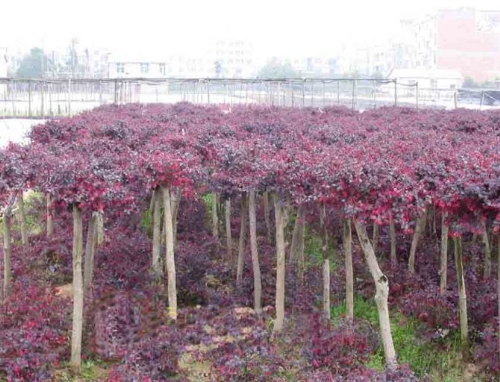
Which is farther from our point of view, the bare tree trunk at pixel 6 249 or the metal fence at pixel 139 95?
the metal fence at pixel 139 95

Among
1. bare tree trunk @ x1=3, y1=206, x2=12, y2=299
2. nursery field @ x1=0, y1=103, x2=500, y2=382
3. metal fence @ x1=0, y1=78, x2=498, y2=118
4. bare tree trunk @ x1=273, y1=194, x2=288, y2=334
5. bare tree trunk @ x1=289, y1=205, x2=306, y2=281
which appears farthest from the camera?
metal fence @ x1=0, y1=78, x2=498, y2=118

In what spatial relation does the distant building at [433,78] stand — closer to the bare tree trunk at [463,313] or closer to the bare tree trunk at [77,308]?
the bare tree trunk at [463,313]

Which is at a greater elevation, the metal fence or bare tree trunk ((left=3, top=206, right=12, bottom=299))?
the metal fence

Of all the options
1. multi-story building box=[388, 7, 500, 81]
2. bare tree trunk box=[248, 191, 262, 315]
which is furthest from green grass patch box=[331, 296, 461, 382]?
multi-story building box=[388, 7, 500, 81]

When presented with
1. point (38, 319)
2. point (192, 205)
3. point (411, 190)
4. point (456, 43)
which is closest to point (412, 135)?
point (411, 190)

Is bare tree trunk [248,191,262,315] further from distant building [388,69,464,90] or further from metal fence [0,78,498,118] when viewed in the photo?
distant building [388,69,464,90]

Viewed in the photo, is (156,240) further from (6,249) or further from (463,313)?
(463,313)

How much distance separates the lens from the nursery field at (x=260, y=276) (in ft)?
16.0

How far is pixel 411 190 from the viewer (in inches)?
194

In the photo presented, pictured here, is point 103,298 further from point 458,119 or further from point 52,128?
point 458,119

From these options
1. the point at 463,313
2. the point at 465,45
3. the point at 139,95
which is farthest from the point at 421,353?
the point at 465,45

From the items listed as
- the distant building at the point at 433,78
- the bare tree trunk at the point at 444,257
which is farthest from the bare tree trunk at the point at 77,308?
the distant building at the point at 433,78

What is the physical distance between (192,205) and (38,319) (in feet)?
15.3

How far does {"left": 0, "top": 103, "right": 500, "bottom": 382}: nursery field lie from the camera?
4875 mm
